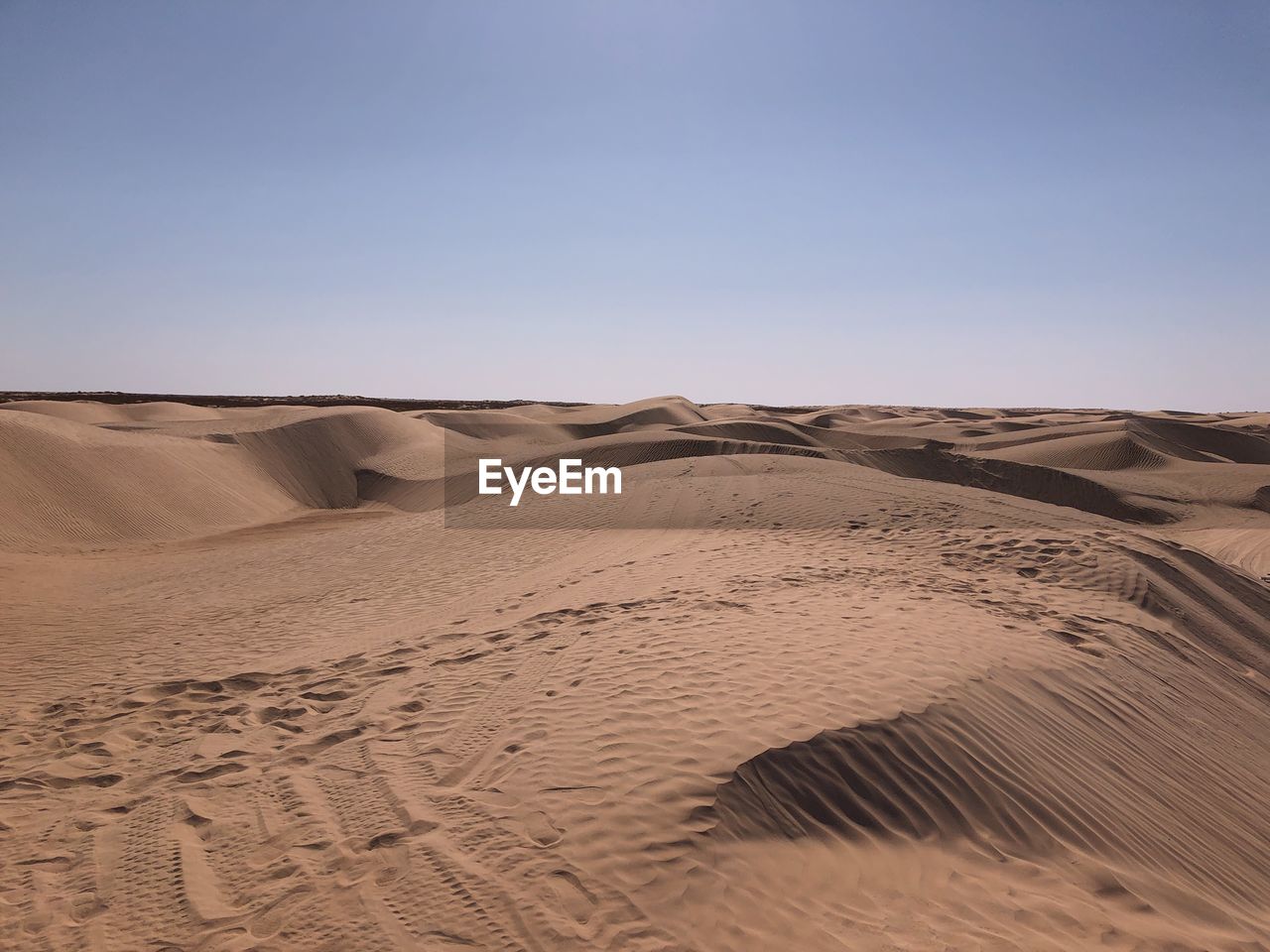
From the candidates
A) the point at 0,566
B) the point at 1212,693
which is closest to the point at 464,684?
the point at 1212,693

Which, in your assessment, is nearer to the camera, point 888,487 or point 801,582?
point 801,582

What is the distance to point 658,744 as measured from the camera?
5406 mm

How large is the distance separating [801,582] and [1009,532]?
4722 mm

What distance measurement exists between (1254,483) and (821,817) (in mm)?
30056

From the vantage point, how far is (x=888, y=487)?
55.0 ft

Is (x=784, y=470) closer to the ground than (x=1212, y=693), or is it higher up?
higher up

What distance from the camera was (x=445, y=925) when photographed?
3807 millimetres

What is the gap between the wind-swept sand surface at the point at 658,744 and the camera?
4.03 metres

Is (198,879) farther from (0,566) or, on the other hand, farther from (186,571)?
(0,566)

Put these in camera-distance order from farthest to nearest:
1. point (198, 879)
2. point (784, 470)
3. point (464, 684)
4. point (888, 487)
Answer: point (784, 470), point (888, 487), point (464, 684), point (198, 879)

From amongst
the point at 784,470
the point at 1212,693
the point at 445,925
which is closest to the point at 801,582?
the point at 1212,693

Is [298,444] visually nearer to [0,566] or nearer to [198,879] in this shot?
[0,566]

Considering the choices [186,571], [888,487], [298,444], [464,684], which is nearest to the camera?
[464,684]

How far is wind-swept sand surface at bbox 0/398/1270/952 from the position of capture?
403 centimetres
